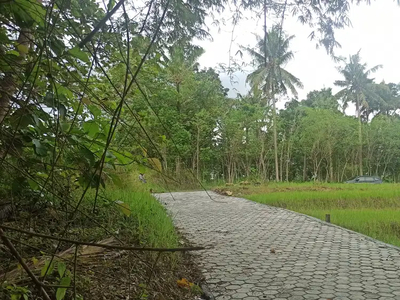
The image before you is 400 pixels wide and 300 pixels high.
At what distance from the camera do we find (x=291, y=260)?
4145mm

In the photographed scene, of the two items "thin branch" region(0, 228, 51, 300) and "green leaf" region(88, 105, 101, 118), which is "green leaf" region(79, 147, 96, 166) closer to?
"green leaf" region(88, 105, 101, 118)

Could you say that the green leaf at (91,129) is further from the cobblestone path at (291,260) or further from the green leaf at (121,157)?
the cobblestone path at (291,260)

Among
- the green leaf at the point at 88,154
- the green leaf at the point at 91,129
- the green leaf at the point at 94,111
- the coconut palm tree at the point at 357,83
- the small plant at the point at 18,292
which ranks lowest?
the small plant at the point at 18,292

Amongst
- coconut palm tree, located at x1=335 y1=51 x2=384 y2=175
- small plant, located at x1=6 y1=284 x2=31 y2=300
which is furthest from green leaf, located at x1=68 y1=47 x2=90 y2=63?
coconut palm tree, located at x1=335 y1=51 x2=384 y2=175

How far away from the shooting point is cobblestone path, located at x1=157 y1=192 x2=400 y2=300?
121 inches

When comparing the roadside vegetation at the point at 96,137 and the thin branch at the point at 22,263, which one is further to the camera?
the roadside vegetation at the point at 96,137

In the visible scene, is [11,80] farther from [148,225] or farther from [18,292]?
[148,225]

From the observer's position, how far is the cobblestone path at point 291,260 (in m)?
3.09

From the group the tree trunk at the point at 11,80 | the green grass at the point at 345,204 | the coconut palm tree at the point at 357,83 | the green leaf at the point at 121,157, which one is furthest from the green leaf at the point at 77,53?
the coconut palm tree at the point at 357,83

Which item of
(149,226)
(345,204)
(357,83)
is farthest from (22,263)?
(357,83)

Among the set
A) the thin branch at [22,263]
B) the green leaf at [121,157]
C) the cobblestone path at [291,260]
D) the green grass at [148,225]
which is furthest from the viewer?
the green grass at [148,225]

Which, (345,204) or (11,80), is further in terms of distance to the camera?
(345,204)

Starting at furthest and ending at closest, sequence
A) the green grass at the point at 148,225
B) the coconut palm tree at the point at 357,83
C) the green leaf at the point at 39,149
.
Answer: the coconut palm tree at the point at 357,83 < the green grass at the point at 148,225 < the green leaf at the point at 39,149

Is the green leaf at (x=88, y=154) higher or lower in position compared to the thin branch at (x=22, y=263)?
higher
